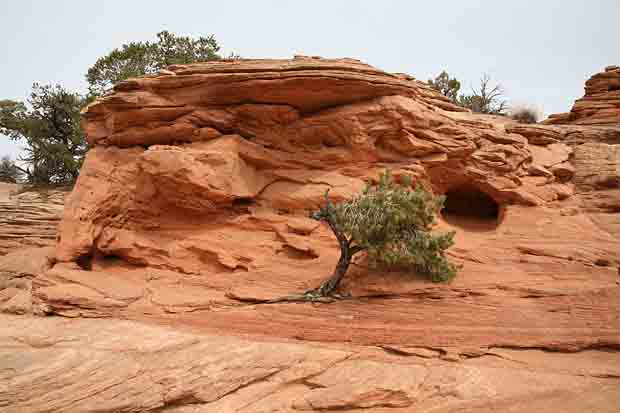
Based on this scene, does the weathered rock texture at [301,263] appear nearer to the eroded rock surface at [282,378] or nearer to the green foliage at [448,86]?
the eroded rock surface at [282,378]

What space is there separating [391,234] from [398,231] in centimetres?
22

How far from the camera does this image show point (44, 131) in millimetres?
20859

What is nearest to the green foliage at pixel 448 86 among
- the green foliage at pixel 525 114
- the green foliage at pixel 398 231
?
the green foliage at pixel 525 114

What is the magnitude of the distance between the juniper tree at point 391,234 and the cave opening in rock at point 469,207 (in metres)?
3.79

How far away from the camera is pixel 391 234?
7824 mm

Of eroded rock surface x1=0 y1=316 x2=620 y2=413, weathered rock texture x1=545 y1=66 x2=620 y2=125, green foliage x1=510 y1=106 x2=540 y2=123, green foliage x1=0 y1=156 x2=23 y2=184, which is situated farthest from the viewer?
green foliage x1=0 y1=156 x2=23 y2=184

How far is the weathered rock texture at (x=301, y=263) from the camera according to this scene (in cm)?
590

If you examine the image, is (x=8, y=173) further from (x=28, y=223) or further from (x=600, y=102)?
(x=600, y=102)

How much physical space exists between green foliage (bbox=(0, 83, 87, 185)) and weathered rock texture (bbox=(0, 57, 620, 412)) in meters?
9.62

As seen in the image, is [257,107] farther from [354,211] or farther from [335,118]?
[354,211]

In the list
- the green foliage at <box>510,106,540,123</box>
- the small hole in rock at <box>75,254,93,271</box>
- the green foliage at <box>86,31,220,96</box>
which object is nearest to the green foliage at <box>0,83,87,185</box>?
the green foliage at <box>86,31,220,96</box>

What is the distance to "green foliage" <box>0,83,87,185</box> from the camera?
1984 cm

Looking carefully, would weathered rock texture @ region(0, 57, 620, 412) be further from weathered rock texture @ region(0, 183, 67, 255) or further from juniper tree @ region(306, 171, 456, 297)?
weathered rock texture @ region(0, 183, 67, 255)

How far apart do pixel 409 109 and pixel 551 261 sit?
4.77 m
